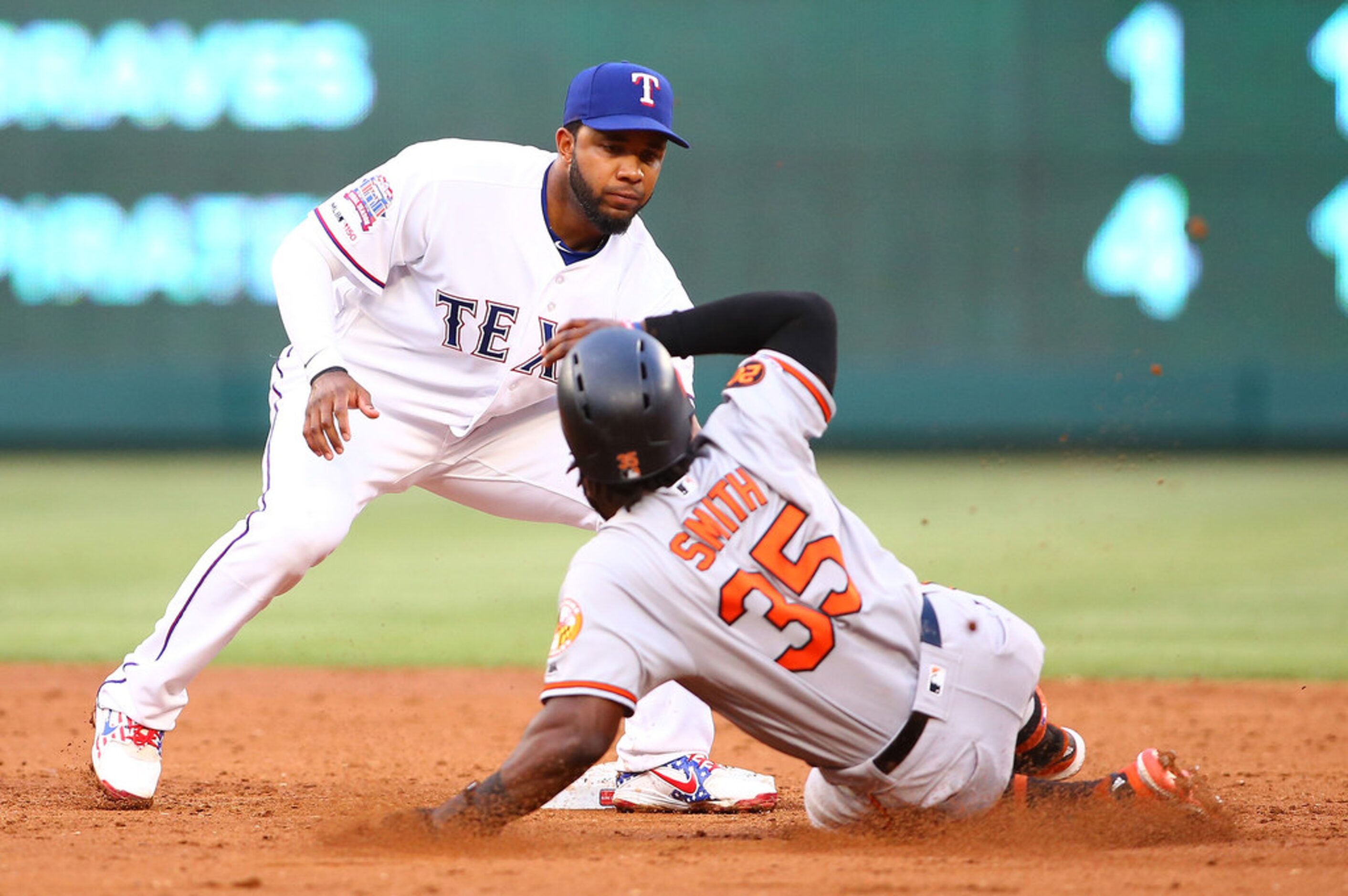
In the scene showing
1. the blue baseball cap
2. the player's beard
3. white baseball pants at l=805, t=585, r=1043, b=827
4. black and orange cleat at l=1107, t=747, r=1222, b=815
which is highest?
the blue baseball cap

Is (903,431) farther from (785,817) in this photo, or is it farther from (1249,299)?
(785,817)

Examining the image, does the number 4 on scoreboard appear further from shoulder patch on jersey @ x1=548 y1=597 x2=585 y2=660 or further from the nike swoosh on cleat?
shoulder patch on jersey @ x1=548 y1=597 x2=585 y2=660

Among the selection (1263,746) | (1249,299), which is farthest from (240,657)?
(1249,299)

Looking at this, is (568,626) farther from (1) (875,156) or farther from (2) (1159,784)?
(1) (875,156)

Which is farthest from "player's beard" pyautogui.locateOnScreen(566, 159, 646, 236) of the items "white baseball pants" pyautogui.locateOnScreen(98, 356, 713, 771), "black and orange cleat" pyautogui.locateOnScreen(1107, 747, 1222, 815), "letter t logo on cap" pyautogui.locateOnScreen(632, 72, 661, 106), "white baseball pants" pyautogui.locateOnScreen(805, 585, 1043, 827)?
"black and orange cleat" pyautogui.locateOnScreen(1107, 747, 1222, 815)

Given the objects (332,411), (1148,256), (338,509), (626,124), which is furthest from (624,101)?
(1148,256)

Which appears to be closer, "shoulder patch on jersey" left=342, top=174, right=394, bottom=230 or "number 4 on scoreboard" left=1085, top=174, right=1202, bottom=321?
"shoulder patch on jersey" left=342, top=174, right=394, bottom=230
